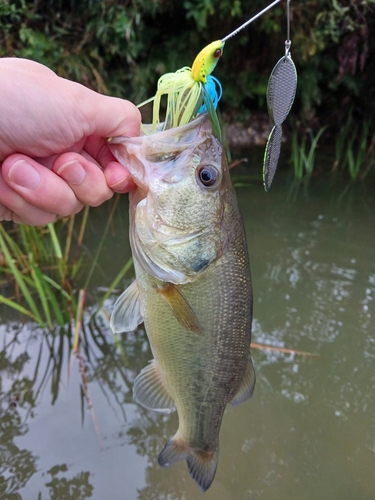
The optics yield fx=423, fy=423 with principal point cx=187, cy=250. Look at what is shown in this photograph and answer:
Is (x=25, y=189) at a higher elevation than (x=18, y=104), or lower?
lower

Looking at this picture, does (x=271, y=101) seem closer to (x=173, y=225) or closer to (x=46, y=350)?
(x=173, y=225)

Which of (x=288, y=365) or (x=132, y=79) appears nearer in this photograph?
(x=288, y=365)

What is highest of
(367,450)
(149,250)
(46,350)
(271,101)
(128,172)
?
(271,101)

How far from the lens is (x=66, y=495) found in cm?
200

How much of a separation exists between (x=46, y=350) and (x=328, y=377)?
1.77 meters

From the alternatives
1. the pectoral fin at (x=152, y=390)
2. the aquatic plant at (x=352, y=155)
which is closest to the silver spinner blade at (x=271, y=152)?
the pectoral fin at (x=152, y=390)

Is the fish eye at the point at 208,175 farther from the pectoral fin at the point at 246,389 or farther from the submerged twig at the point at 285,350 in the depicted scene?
the submerged twig at the point at 285,350

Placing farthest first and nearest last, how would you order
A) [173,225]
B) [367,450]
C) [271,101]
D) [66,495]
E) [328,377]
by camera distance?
1. [328,377]
2. [367,450]
3. [66,495]
4. [173,225]
5. [271,101]

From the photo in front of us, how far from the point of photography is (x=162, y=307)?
135cm

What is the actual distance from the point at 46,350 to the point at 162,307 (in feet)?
5.31

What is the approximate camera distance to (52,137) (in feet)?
3.97

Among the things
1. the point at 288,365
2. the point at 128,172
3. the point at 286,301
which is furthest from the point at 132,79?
the point at 128,172

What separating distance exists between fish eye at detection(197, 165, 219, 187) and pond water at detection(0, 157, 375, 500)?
1553mm

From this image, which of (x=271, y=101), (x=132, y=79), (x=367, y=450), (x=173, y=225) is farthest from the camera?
(x=132, y=79)
